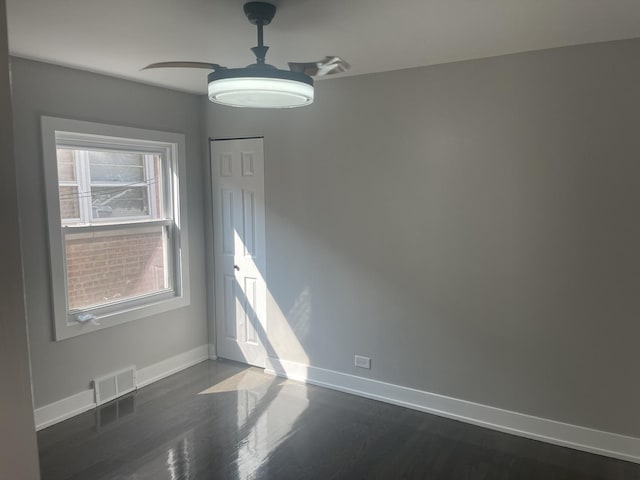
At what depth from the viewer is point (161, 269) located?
4.24 m

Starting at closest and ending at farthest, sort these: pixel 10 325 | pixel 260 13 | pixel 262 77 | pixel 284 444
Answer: pixel 10 325
pixel 262 77
pixel 260 13
pixel 284 444

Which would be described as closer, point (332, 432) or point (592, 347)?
point (592, 347)

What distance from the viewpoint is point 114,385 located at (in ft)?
12.2

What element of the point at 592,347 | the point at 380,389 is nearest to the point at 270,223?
the point at 380,389

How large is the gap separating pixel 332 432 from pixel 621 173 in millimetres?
2420

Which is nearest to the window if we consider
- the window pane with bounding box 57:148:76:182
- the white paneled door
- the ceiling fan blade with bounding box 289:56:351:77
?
the window pane with bounding box 57:148:76:182

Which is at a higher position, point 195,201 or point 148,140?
point 148,140

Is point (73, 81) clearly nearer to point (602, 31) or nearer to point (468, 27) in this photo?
point (468, 27)

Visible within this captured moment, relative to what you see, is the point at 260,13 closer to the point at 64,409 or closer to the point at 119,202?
the point at 119,202

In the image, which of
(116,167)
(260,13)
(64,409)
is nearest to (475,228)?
(260,13)

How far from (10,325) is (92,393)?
267 cm

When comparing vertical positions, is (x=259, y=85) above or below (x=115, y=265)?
above

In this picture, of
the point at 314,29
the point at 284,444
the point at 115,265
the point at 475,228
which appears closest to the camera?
the point at 314,29

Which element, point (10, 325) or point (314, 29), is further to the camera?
point (314, 29)
